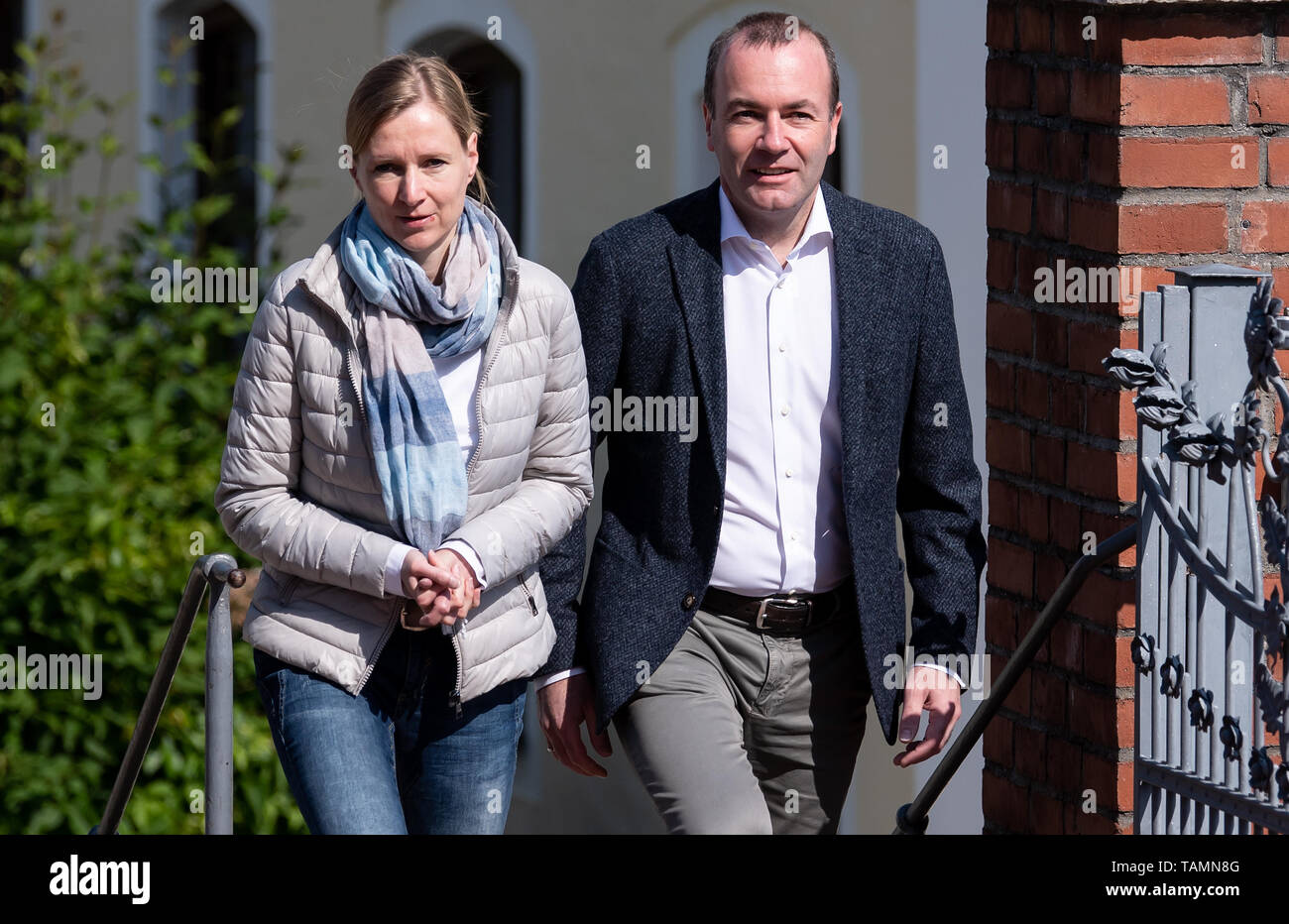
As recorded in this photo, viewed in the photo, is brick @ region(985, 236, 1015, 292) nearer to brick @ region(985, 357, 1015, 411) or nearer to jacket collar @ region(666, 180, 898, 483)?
brick @ region(985, 357, 1015, 411)

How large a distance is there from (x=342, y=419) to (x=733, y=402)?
74 centimetres

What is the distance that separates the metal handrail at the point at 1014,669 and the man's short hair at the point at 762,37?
3.06 ft

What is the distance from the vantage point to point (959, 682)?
390 cm

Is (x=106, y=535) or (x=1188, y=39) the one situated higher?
(x=1188, y=39)

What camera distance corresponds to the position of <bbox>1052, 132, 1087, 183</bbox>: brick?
4191mm

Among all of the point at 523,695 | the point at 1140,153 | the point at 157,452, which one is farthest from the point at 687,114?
the point at 523,695

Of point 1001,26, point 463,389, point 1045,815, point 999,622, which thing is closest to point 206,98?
point 1001,26

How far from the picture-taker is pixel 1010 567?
4.55 meters

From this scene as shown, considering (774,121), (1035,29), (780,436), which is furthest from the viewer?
(1035,29)

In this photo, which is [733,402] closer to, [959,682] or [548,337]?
[548,337]

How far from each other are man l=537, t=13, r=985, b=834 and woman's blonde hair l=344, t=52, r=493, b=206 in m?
0.49

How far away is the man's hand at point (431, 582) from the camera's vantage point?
336 cm

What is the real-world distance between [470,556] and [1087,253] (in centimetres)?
149

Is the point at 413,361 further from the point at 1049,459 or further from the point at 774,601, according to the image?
the point at 1049,459
